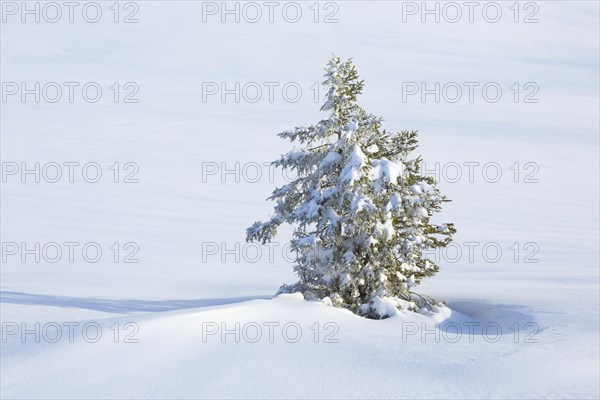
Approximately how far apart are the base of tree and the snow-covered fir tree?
28 millimetres

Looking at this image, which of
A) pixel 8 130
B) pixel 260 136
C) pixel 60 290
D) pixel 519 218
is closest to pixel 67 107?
pixel 8 130

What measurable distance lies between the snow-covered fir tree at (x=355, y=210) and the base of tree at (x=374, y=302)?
0.09 feet

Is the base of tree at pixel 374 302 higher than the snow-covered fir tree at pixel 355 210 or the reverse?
the reverse

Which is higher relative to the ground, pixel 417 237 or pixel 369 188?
pixel 369 188

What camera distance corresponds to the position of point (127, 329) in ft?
41.8

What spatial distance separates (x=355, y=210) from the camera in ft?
55.7

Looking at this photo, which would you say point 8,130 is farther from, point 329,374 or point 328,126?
point 329,374

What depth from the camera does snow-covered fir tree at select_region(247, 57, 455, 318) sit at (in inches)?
691

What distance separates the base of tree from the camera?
17.5 m

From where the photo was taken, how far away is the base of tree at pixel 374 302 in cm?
1750

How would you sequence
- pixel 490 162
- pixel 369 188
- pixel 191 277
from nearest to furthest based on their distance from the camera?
pixel 369 188
pixel 191 277
pixel 490 162

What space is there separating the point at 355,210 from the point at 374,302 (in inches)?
97.0

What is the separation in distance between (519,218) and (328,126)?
31.9 m

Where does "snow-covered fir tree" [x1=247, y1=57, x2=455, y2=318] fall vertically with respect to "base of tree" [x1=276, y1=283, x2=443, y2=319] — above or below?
above
